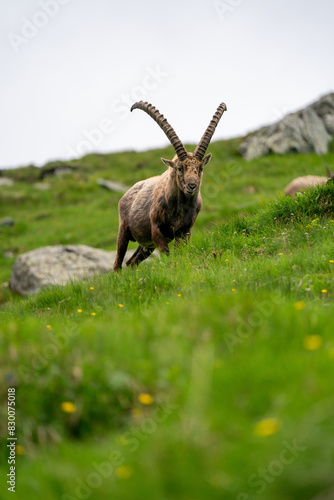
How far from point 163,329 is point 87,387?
0.79 meters

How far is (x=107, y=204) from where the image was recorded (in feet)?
89.8

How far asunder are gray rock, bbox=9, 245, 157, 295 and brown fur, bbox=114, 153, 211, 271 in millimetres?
4121

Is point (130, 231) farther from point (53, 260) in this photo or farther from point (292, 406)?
point (292, 406)

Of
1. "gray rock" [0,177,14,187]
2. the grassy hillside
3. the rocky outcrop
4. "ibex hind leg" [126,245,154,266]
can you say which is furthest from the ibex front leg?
"gray rock" [0,177,14,187]

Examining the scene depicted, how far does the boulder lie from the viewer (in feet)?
47.9

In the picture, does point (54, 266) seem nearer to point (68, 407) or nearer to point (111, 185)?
point (68, 407)

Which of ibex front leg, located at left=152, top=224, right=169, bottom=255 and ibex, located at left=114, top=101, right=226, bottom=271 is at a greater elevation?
ibex, located at left=114, top=101, right=226, bottom=271

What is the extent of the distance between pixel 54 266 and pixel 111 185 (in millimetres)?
16619

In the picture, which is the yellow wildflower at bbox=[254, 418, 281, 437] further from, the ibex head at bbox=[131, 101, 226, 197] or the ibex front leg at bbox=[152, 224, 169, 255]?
the ibex front leg at bbox=[152, 224, 169, 255]

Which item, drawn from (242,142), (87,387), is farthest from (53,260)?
(242,142)

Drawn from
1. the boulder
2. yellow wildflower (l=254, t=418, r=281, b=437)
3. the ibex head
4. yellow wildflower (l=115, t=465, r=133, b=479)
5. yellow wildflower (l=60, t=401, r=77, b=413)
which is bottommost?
the boulder

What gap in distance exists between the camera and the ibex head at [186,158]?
29.6 ft

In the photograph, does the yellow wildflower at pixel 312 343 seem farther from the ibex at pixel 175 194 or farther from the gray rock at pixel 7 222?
the gray rock at pixel 7 222

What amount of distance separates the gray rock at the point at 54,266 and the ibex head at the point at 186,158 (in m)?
6.16
